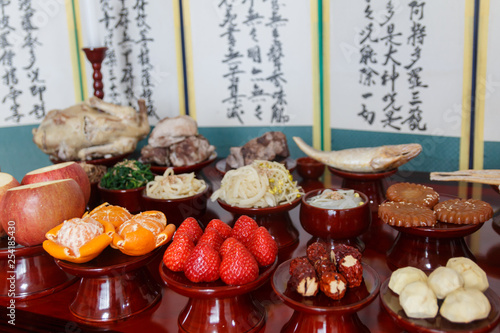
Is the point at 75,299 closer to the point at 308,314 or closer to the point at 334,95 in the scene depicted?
the point at 308,314

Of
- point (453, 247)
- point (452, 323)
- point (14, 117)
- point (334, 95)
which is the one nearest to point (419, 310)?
point (452, 323)

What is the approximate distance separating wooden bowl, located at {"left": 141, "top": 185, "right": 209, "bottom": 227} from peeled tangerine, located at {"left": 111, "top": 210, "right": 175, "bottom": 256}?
0.36 metres

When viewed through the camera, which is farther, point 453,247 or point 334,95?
point 334,95

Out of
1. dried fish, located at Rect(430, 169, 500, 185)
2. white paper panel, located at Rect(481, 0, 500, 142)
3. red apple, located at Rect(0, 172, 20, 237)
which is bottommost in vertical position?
dried fish, located at Rect(430, 169, 500, 185)

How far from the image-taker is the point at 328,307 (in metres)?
0.91

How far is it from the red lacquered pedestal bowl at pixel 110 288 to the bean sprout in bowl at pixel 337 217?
0.48 metres

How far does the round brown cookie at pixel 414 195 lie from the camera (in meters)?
1.37

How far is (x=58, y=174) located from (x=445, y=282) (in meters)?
1.23

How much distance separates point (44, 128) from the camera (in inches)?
92.9

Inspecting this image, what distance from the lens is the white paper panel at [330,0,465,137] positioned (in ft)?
6.73

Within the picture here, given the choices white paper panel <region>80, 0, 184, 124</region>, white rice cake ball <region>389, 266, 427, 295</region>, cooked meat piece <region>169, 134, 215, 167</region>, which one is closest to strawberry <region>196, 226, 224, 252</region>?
white rice cake ball <region>389, 266, 427, 295</region>

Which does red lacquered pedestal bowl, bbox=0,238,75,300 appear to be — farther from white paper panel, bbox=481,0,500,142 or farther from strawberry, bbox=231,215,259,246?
white paper panel, bbox=481,0,500,142

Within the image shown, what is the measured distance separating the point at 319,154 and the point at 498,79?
34.0 inches

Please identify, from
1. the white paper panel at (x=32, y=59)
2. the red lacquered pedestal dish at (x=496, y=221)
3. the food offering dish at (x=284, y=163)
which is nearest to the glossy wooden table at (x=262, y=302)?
the red lacquered pedestal dish at (x=496, y=221)
